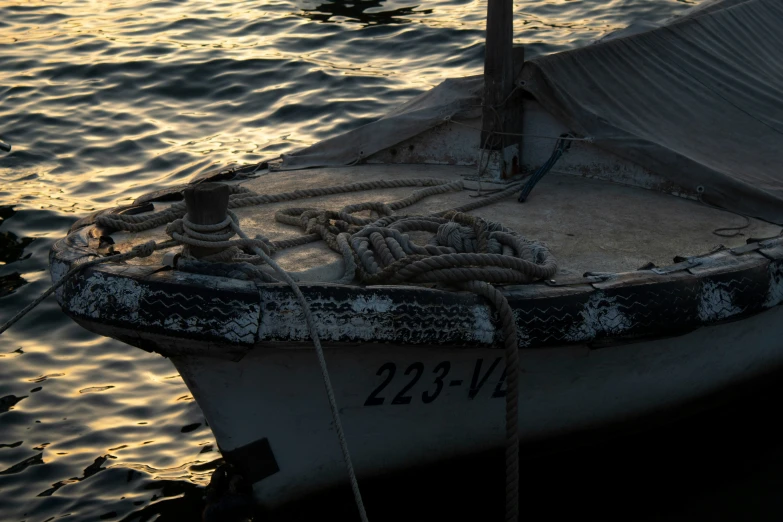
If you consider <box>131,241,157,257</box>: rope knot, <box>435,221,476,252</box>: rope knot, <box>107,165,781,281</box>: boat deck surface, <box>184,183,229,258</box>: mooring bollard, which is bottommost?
<box>107,165,781,281</box>: boat deck surface

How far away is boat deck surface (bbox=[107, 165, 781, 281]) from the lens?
430 cm

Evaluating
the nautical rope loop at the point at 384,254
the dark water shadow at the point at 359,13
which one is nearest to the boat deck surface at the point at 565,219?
the nautical rope loop at the point at 384,254

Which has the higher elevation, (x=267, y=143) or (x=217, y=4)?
(x=217, y=4)

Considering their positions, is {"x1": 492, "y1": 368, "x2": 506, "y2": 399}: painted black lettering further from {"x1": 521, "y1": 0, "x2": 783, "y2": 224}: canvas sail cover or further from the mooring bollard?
{"x1": 521, "y1": 0, "x2": 783, "y2": 224}: canvas sail cover

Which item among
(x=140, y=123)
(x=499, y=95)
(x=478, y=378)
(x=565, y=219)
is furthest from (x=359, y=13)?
(x=478, y=378)

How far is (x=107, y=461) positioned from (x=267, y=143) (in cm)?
440

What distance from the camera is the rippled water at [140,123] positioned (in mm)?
4820

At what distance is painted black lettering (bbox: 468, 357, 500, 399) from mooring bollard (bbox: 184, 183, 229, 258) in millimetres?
1186

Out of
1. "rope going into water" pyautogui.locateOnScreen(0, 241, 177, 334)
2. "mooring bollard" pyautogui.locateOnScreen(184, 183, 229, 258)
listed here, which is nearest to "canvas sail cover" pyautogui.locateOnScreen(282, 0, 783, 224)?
"rope going into water" pyautogui.locateOnScreen(0, 241, 177, 334)

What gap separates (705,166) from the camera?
16.7ft

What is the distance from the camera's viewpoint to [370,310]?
137 inches

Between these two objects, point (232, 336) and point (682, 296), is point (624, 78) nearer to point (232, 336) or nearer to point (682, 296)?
point (682, 296)

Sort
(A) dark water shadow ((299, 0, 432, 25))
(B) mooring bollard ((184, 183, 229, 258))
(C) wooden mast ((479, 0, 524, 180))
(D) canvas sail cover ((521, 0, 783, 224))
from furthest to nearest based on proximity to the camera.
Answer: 1. (A) dark water shadow ((299, 0, 432, 25))
2. (C) wooden mast ((479, 0, 524, 180))
3. (D) canvas sail cover ((521, 0, 783, 224))
4. (B) mooring bollard ((184, 183, 229, 258))

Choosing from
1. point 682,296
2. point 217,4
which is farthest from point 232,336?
point 217,4
